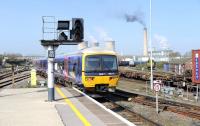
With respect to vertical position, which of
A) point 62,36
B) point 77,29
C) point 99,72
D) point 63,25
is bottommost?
point 99,72

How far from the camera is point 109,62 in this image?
25.0m

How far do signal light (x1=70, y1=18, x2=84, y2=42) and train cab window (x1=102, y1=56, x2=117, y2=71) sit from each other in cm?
550

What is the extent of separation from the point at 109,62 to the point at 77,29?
19.9 feet

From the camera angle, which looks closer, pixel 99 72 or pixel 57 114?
pixel 57 114

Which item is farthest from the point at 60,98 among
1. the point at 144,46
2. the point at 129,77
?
the point at 144,46

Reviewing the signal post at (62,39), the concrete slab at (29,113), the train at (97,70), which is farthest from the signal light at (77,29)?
the train at (97,70)

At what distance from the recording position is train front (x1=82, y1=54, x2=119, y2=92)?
24.6 m

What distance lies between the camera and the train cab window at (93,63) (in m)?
24.7

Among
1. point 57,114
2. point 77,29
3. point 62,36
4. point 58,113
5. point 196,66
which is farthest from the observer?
point 196,66

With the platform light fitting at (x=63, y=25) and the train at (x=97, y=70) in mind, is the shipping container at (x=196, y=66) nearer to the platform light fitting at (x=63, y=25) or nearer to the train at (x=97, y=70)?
the train at (x=97, y=70)

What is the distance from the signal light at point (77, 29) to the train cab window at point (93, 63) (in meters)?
5.24

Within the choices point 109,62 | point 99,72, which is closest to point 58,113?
point 99,72

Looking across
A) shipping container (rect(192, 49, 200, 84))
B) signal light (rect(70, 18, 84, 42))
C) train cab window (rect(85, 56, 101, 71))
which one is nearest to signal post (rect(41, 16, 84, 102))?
signal light (rect(70, 18, 84, 42))

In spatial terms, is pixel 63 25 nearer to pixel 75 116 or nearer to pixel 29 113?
pixel 29 113
